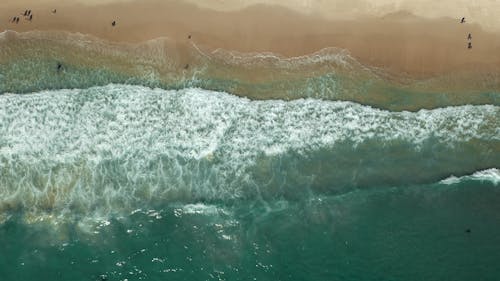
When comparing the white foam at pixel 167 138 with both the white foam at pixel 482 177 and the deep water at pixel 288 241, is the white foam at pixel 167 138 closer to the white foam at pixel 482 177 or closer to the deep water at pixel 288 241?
the deep water at pixel 288 241

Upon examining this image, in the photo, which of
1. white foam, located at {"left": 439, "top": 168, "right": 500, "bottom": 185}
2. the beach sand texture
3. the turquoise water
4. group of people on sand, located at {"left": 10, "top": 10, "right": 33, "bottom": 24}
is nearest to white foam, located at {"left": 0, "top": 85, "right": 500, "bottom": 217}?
the turquoise water

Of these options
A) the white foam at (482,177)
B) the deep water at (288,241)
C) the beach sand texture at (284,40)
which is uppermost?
the beach sand texture at (284,40)

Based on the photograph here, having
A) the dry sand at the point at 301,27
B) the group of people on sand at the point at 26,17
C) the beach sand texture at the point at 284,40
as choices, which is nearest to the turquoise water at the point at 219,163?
the beach sand texture at the point at 284,40

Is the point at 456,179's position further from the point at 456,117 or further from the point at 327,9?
the point at 327,9

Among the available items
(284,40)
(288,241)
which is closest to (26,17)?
(284,40)

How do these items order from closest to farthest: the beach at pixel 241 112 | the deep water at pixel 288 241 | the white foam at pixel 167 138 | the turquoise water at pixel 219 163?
the deep water at pixel 288 241 → the turquoise water at pixel 219 163 → the beach at pixel 241 112 → the white foam at pixel 167 138
